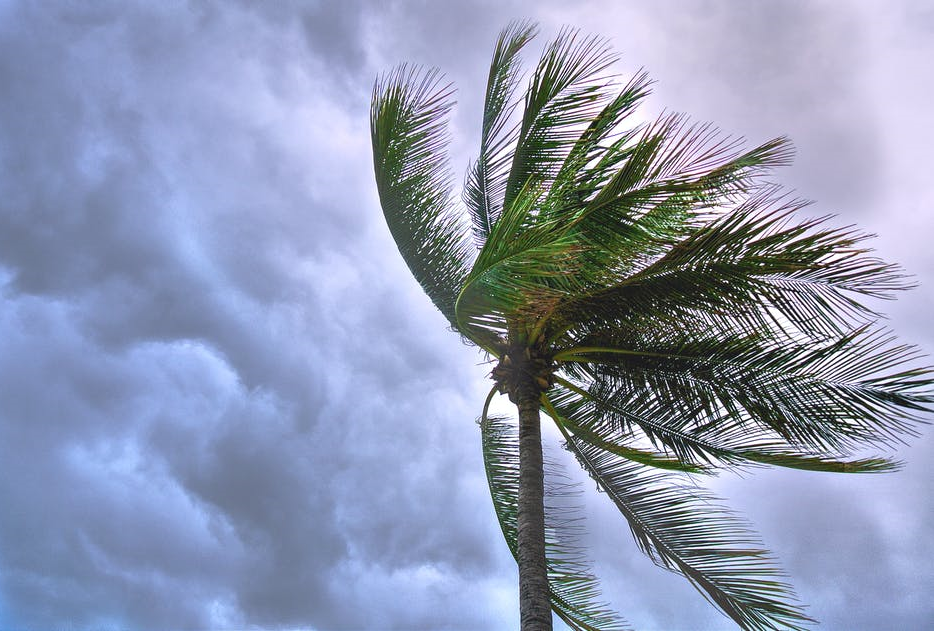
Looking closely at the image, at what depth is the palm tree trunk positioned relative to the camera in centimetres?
628

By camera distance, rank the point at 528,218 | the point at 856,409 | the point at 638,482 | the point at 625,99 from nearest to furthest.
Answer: the point at 528,218, the point at 856,409, the point at 625,99, the point at 638,482

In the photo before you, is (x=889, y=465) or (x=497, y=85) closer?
(x=889, y=465)

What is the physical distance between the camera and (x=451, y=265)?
866cm

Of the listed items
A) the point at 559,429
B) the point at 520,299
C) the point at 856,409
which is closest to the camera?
the point at 520,299

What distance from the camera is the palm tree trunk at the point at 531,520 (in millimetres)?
6277

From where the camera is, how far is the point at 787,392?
652 centimetres

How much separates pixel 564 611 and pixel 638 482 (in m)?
1.93

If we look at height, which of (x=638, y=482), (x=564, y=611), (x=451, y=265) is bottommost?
(x=564, y=611)

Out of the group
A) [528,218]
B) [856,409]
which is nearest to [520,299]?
[528,218]

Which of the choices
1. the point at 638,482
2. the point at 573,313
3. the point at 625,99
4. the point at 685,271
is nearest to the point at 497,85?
the point at 625,99

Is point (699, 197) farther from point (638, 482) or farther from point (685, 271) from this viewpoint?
point (638, 482)

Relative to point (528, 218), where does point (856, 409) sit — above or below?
below

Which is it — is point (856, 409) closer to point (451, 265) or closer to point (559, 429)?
point (559, 429)

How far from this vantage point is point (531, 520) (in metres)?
6.87
